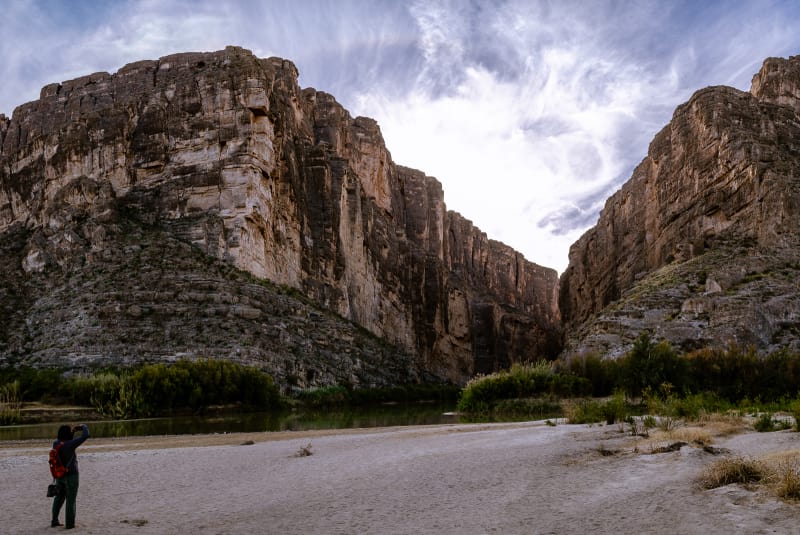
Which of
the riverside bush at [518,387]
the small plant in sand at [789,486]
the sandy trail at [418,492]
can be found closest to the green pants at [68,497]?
the sandy trail at [418,492]

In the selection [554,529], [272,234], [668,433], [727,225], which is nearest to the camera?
[554,529]

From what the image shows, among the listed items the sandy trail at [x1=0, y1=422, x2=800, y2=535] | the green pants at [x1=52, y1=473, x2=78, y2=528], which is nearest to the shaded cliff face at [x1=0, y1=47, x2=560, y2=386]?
the sandy trail at [x1=0, y1=422, x2=800, y2=535]

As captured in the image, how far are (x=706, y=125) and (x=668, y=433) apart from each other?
63.1 metres

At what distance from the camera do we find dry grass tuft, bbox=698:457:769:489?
8352mm

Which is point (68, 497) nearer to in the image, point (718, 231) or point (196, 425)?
point (196, 425)

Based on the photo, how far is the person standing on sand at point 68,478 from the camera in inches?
337

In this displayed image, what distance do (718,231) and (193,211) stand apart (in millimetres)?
48483

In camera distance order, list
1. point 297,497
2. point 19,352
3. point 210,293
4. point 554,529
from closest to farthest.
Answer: point 554,529
point 297,497
point 19,352
point 210,293

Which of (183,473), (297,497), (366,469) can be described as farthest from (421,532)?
(183,473)

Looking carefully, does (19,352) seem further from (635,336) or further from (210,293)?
(635,336)

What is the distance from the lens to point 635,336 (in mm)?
49781

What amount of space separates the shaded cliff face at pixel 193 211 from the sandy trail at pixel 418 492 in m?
32.3

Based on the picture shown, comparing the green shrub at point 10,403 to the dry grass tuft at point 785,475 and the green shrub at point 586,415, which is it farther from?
the dry grass tuft at point 785,475

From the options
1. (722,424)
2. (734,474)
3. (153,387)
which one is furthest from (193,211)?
(734,474)
